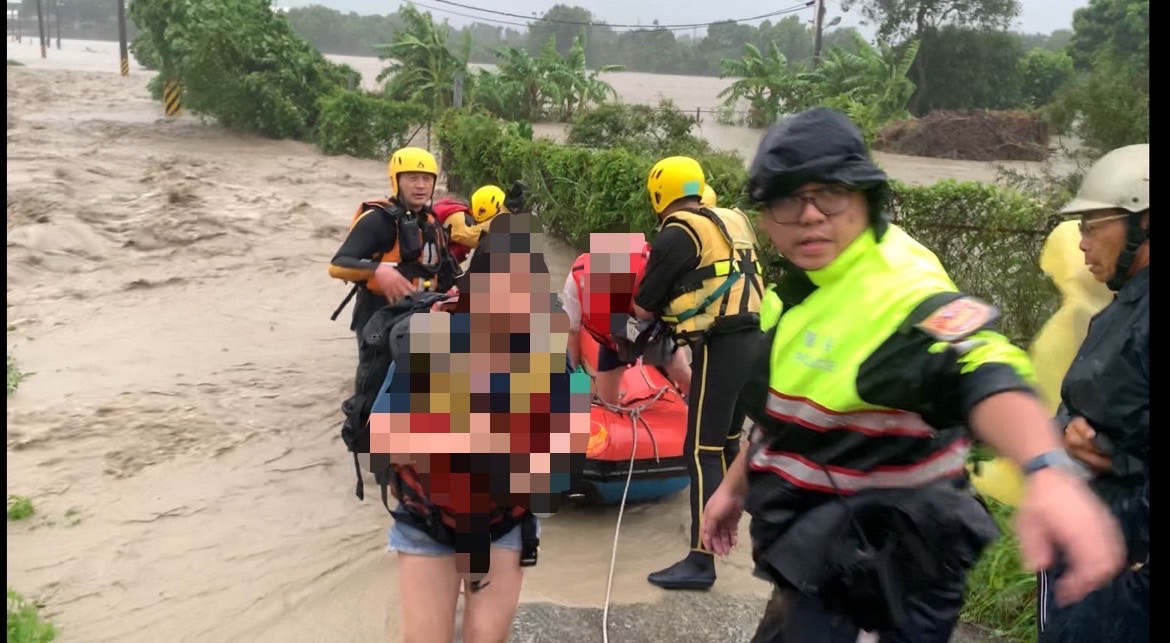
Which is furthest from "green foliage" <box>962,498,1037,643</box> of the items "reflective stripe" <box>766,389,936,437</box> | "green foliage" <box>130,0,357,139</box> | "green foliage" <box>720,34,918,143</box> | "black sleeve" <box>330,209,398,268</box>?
"green foliage" <box>720,34,918,143</box>

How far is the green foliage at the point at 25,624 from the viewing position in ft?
12.2

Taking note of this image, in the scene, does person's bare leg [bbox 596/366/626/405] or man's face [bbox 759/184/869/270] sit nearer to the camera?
man's face [bbox 759/184/869/270]

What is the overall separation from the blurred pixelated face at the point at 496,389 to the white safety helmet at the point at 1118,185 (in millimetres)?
1449

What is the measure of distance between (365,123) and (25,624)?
20630 mm

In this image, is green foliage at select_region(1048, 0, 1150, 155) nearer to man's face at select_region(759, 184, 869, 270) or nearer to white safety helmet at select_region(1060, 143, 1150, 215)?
white safety helmet at select_region(1060, 143, 1150, 215)

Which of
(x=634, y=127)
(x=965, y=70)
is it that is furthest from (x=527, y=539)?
(x=965, y=70)

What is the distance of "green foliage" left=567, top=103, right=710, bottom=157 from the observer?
1373 centimetres

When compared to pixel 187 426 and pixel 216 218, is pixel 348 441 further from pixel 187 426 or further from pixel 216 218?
pixel 216 218

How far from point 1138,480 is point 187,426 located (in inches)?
247

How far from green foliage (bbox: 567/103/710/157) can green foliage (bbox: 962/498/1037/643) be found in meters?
9.81

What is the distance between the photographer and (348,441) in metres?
3.13

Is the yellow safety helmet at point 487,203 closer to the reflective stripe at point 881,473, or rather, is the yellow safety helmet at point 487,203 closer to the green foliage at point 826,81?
the reflective stripe at point 881,473

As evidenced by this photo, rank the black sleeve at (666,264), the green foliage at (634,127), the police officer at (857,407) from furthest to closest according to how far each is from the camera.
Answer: the green foliage at (634,127), the black sleeve at (666,264), the police officer at (857,407)

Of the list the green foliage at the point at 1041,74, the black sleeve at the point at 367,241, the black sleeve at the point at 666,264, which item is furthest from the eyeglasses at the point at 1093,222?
the green foliage at the point at 1041,74
